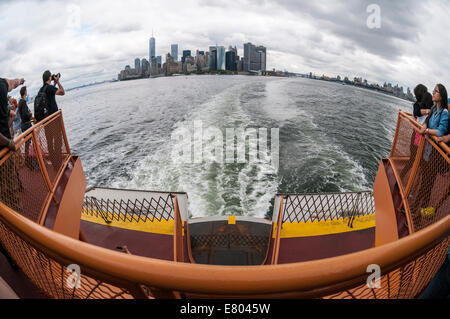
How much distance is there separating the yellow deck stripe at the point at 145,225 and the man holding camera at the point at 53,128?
3202 mm

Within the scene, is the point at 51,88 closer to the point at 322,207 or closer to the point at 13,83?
the point at 13,83

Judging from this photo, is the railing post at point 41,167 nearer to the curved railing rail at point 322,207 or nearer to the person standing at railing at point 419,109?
the curved railing rail at point 322,207

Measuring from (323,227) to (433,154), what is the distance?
172 inches

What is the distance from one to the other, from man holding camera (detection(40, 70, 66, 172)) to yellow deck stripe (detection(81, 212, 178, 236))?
126 inches

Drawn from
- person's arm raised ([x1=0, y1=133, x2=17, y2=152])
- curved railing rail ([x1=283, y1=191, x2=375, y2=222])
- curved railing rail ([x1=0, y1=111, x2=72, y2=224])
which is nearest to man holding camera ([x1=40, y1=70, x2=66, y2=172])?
curved railing rail ([x1=0, y1=111, x2=72, y2=224])

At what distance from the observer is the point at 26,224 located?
1.27m

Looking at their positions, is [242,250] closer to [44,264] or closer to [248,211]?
[248,211]

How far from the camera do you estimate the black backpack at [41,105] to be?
16.1ft

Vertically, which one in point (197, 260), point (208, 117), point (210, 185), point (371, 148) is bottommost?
point (197, 260)

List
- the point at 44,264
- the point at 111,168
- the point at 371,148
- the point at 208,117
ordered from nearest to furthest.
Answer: the point at 44,264, the point at 111,168, the point at 371,148, the point at 208,117

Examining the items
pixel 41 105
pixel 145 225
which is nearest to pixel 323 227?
pixel 145 225

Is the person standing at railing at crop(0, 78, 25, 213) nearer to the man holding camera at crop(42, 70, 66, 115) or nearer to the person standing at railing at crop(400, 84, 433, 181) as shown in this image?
the man holding camera at crop(42, 70, 66, 115)

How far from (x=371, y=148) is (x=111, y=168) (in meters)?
19.0
